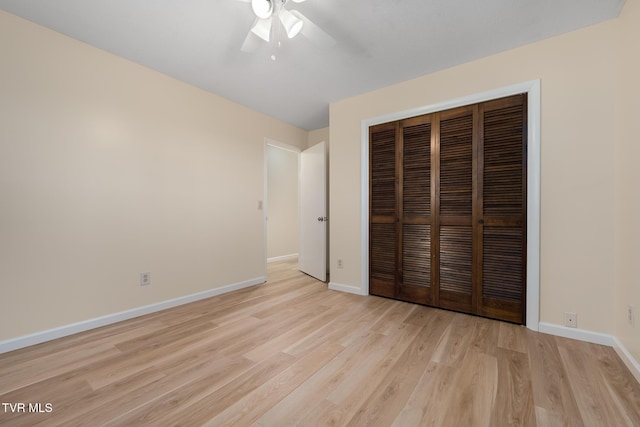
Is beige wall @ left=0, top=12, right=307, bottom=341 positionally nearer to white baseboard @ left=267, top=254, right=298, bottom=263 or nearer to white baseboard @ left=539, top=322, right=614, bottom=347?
white baseboard @ left=267, top=254, right=298, bottom=263

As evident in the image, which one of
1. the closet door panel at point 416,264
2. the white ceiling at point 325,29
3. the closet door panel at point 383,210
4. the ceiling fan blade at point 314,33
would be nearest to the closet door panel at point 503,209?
the closet door panel at point 416,264

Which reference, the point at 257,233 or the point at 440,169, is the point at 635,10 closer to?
the point at 440,169

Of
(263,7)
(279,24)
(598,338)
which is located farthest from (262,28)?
(598,338)

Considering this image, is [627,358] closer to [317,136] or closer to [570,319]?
[570,319]

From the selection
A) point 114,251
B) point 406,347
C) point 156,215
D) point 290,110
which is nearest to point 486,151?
point 406,347

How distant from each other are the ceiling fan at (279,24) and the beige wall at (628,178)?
2.02 m

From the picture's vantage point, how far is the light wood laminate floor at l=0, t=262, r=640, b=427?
4.18 ft

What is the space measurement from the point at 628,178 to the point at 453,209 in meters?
1.14

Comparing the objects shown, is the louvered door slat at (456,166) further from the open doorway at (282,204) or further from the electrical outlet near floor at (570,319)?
the open doorway at (282,204)

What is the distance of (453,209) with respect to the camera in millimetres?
2578

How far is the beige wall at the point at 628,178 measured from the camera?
163cm

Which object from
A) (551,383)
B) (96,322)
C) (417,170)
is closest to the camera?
→ (551,383)

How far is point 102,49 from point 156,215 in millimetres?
1551

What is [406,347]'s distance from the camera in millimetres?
1933
